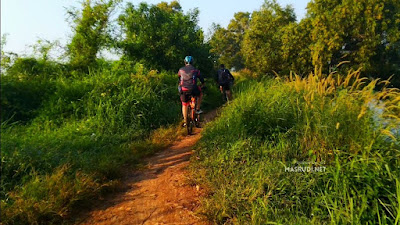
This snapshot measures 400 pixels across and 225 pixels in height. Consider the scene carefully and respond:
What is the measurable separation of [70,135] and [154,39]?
6.82 meters

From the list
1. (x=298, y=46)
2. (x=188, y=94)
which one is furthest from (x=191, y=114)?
(x=298, y=46)

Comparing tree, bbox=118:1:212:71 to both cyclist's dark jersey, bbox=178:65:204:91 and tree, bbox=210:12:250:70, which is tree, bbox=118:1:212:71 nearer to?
cyclist's dark jersey, bbox=178:65:204:91

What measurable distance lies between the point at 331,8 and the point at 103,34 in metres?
13.3

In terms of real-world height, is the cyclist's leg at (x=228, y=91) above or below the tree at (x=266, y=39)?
below

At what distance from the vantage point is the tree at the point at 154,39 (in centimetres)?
1064

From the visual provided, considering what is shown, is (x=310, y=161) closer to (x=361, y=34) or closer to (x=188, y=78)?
(x=188, y=78)

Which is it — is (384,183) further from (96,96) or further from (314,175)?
(96,96)

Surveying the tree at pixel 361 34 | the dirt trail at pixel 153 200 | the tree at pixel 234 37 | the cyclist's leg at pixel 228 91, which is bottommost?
the dirt trail at pixel 153 200

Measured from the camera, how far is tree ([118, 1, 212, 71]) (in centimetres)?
1064

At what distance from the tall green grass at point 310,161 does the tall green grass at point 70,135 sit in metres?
1.40

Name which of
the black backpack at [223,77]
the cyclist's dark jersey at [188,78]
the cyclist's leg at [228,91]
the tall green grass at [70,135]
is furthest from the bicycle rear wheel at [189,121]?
the cyclist's leg at [228,91]

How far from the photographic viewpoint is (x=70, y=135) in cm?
494

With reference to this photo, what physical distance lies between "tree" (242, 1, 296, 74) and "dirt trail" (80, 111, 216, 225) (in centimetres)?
1414

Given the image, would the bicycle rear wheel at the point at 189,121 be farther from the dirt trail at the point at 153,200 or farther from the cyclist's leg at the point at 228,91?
the cyclist's leg at the point at 228,91
